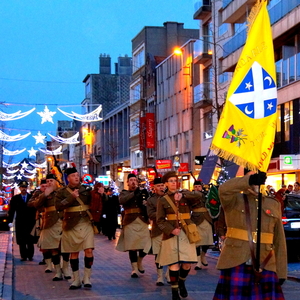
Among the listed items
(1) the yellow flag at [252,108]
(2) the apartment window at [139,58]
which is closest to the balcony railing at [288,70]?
(1) the yellow flag at [252,108]

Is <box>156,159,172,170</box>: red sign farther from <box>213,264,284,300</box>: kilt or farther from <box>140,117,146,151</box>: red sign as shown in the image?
<box>213,264,284,300</box>: kilt

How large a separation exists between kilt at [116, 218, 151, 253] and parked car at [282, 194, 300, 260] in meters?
3.61

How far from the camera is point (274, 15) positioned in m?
29.5

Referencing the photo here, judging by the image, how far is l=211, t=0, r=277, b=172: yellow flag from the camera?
268 inches

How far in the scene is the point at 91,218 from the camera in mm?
11219

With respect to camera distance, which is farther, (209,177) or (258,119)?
(209,177)

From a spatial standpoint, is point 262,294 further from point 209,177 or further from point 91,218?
point 209,177

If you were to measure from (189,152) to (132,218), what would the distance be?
33.3 m

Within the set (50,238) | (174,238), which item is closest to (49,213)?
(50,238)

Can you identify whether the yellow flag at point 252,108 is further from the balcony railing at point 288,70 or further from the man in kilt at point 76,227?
the balcony railing at point 288,70

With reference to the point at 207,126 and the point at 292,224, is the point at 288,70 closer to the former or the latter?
the point at 207,126

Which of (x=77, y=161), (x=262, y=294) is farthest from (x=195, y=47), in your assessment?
(x=77, y=161)

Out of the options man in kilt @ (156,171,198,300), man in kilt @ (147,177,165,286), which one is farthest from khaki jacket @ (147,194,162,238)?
man in kilt @ (156,171,198,300)

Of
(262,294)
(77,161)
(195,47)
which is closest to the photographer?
(262,294)
